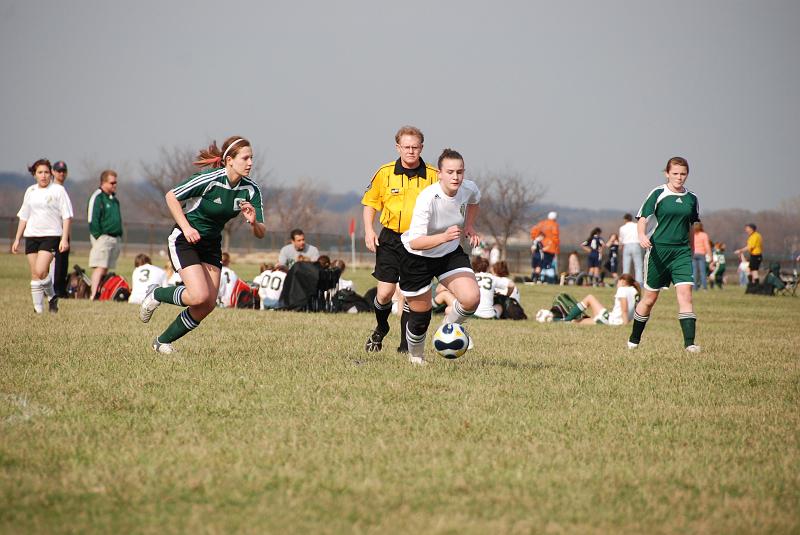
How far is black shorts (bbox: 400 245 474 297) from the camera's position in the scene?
328 inches

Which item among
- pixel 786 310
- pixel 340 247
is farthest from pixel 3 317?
pixel 340 247

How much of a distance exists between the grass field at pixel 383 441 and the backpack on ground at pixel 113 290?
7.41 m

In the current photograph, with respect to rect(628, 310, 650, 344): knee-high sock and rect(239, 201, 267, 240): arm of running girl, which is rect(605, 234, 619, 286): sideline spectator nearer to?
rect(628, 310, 650, 344): knee-high sock

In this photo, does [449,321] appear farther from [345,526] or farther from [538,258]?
[538,258]

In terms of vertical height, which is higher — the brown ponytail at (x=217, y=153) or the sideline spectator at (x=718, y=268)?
the brown ponytail at (x=217, y=153)

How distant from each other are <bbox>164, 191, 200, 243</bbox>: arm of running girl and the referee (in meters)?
1.83

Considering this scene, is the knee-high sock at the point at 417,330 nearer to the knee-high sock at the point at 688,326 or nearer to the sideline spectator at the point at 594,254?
the knee-high sock at the point at 688,326

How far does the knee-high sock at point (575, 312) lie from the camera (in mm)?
16359

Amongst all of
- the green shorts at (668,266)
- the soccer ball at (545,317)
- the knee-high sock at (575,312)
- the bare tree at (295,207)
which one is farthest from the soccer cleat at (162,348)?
the bare tree at (295,207)

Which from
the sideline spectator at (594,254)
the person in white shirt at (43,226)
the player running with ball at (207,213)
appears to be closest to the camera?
the player running with ball at (207,213)

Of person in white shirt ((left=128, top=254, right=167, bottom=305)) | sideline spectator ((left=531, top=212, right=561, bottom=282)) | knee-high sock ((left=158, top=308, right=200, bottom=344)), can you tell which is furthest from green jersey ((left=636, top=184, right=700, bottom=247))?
sideline spectator ((left=531, top=212, right=561, bottom=282))

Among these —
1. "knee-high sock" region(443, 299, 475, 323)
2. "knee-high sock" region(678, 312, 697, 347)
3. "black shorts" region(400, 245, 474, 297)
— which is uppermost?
"black shorts" region(400, 245, 474, 297)

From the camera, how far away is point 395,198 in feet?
30.5

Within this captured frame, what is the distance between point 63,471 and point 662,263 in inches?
311
